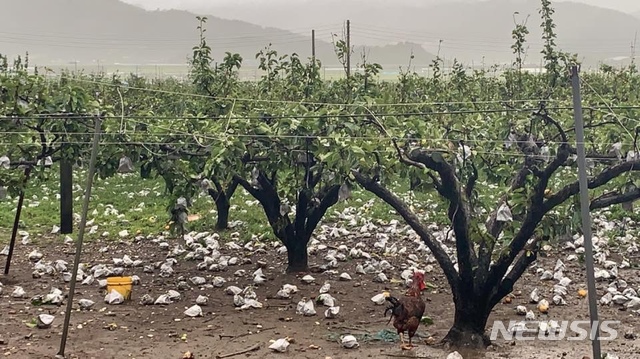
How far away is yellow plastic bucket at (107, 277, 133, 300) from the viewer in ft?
24.2

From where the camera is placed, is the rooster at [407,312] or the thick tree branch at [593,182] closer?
the thick tree branch at [593,182]

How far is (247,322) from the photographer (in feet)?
22.0

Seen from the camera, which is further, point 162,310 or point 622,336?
point 162,310

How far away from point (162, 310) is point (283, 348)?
1799 mm

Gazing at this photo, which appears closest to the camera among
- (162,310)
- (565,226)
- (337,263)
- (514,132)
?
(565,226)

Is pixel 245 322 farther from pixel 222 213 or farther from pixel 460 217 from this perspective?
pixel 222 213

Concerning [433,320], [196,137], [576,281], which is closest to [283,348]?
[433,320]

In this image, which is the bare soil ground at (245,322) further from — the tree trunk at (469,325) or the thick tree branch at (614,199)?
the thick tree branch at (614,199)

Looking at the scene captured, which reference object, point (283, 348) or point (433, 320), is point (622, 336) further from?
point (283, 348)

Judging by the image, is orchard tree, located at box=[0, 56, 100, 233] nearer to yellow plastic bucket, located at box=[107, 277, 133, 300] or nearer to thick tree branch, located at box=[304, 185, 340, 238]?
yellow plastic bucket, located at box=[107, 277, 133, 300]

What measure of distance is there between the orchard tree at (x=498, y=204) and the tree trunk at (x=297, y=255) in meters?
2.11

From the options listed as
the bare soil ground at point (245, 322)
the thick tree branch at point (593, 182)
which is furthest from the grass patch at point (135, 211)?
the thick tree branch at point (593, 182)

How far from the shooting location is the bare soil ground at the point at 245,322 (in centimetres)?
593

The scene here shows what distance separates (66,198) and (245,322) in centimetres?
468
